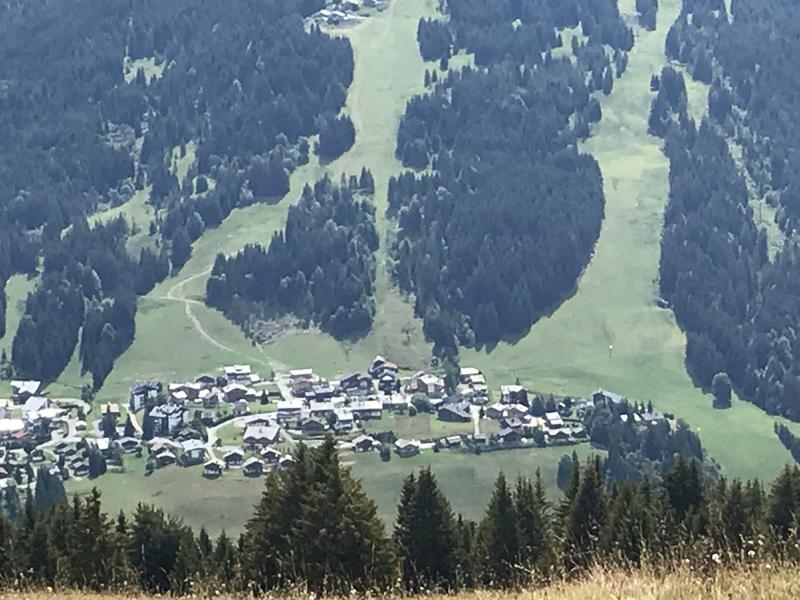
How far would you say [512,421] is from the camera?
553ft

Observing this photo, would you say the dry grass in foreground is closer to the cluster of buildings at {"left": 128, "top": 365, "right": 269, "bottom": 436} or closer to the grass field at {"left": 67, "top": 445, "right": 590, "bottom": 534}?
the grass field at {"left": 67, "top": 445, "right": 590, "bottom": 534}

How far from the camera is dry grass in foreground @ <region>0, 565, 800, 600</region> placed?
1459cm

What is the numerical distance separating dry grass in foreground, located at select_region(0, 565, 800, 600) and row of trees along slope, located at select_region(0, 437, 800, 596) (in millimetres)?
534

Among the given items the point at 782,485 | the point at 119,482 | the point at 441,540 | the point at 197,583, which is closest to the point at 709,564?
the point at 197,583

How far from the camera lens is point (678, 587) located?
50.3 feet

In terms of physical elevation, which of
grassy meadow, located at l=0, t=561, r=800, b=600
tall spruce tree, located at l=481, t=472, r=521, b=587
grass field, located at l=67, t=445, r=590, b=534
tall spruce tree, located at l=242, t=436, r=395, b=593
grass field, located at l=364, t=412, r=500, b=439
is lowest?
grass field, located at l=67, t=445, r=590, b=534

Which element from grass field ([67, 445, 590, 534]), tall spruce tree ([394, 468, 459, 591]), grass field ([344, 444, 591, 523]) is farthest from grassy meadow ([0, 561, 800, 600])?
grass field ([344, 444, 591, 523])

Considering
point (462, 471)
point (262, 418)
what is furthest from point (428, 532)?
point (262, 418)

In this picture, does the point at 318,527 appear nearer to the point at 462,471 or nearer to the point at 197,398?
the point at 462,471

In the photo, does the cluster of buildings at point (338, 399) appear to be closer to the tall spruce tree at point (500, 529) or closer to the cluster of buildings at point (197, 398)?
the cluster of buildings at point (197, 398)

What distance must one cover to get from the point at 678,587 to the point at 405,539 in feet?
122

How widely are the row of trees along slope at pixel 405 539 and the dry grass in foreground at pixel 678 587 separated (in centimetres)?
53

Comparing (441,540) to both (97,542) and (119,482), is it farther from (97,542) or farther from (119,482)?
(119,482)

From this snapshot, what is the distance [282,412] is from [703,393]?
6624 centimetres
